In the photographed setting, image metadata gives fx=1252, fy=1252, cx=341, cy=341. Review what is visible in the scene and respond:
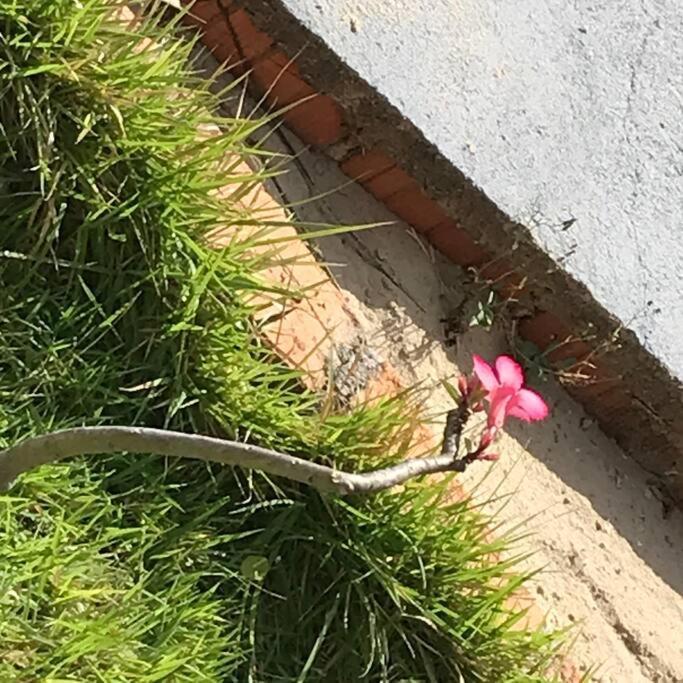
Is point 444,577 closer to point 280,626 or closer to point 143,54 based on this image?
point 280,626

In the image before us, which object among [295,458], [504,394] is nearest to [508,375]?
[504,394]

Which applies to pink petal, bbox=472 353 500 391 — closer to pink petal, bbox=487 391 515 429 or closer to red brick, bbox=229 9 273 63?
pink petal, bbox=487 391 515 429

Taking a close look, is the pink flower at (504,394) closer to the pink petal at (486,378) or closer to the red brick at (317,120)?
the pink petal at (486,378)

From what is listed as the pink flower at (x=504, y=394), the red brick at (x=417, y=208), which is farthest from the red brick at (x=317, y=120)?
the pink flower at (x=504, y=394)

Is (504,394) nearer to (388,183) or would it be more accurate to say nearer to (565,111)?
(388,183)

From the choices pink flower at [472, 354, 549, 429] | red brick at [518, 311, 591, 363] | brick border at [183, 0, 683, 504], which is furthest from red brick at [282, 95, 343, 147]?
pink flower at [472, 354, 549, 429]

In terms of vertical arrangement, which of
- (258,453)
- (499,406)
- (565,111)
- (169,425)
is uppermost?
(565,111)
